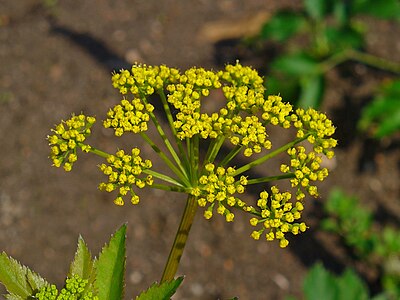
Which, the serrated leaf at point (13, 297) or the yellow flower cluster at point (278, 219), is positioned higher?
the yellow flower cluster at point (278, 219)

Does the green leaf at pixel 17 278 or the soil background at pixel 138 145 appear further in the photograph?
the soil background at pixel 138 145

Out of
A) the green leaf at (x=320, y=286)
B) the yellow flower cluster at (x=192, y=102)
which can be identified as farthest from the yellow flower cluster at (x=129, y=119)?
the green leaf at (x=320, y=286)

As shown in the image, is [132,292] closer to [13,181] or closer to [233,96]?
[13,181]

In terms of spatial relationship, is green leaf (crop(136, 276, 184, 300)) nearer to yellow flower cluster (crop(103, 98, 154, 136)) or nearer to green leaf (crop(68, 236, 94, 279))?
green leaf (crop(68, 236, 94, 279))

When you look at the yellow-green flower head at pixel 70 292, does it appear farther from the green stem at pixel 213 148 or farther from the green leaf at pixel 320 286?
the green leaf at pixel 320 286

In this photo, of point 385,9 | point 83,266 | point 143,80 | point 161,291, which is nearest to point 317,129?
point 143,80

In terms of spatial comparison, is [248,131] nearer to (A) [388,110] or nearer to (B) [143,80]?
(B) [143,80]
